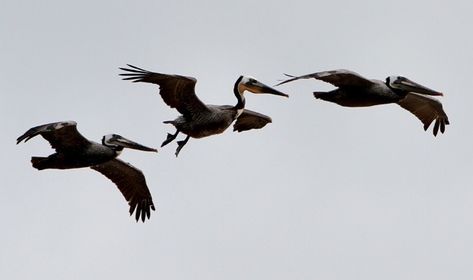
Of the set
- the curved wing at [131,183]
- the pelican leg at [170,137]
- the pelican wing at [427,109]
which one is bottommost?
the curved wing at [131,183]

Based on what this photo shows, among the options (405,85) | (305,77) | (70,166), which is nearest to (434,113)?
(405,85)

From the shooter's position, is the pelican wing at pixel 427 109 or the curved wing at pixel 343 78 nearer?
the curved wing at pixel 343 78

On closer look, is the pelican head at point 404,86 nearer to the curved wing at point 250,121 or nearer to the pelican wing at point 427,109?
the pelican wing at point 427,109

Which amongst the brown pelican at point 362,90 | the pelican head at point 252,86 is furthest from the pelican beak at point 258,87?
the brown pelican at point 362,90

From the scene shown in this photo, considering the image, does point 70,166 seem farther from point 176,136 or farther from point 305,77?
point 305,77

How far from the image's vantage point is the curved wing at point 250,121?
1210 inches

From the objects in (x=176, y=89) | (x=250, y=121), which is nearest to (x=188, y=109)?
(x=176, y=89)

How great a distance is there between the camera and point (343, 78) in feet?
87.9

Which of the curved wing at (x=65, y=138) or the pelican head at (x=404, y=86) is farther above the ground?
the pelican head at (x=404, y=86)

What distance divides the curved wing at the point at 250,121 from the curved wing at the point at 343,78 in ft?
13.1

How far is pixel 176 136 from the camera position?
27828 millimetres

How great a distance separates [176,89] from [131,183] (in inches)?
134

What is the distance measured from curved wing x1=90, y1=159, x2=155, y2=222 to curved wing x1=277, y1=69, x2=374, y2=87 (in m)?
5.03

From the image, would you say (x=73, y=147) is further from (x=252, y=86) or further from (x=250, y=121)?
(x=250, y=121)
